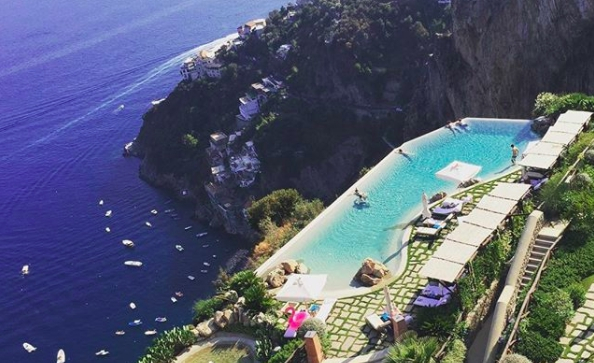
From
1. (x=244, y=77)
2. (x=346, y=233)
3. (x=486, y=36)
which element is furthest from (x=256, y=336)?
(x=244, y=77)

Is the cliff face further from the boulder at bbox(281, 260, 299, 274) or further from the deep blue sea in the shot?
the boulder at bbox(281, 260, 299, 274)

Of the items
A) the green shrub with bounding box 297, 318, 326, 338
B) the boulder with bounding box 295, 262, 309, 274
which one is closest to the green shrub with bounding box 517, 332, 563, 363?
the green shrub with bounding box 297, 318, 326, 338

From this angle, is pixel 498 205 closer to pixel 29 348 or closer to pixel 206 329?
pixel 206 329

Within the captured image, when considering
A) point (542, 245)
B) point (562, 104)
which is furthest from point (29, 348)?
point (542, 245)

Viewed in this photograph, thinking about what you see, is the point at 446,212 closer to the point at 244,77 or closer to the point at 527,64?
the point at 527,64

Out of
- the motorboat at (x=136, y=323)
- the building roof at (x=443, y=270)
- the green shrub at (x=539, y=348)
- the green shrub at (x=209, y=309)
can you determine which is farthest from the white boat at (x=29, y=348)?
the green shrub at (x=539, y=348)

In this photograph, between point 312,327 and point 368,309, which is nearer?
point 312,327
